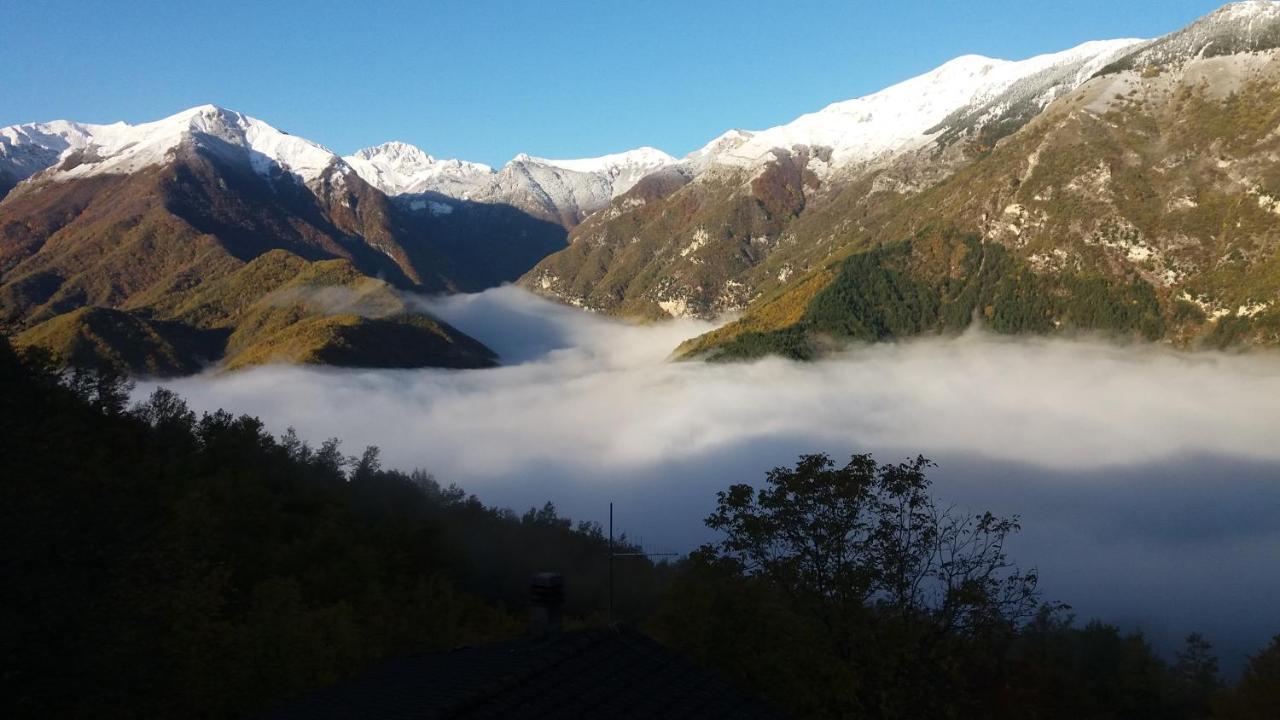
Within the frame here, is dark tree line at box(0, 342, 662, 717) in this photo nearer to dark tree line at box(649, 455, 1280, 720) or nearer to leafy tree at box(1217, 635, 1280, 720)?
dark tree line at box(649, 455, 1280, 720)

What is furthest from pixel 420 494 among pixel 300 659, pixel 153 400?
pixel 300 659

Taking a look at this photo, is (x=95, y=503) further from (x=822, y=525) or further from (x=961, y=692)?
(x=961, y=692)

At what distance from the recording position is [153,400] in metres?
112

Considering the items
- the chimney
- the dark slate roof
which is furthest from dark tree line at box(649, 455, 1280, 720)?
the chimney

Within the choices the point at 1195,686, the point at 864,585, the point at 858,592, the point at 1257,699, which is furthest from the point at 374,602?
the point at 1195,686

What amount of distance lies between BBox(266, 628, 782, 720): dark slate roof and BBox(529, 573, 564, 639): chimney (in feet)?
4.63

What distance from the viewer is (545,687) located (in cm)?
2327

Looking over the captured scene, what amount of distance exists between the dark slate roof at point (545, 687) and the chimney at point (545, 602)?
1412 millimetres

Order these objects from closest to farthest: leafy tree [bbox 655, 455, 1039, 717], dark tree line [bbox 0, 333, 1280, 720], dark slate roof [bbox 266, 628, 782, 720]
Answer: dark slate roof [bbox 266, 628, 782, 720], dark tree line [bbox 0, 333, 1280, 720], leafy tree [bbox 655, 455, 1039, 717]

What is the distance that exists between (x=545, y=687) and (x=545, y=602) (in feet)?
20.3

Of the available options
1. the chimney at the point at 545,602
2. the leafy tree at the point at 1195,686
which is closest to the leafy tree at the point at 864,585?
the chimney at the point at 545,602

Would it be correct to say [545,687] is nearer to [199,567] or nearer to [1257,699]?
[199,567]

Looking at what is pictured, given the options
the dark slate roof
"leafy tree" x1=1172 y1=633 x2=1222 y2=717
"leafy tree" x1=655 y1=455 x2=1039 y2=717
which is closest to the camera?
the dark slate roof

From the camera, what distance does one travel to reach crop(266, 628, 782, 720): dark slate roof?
22266 mm
